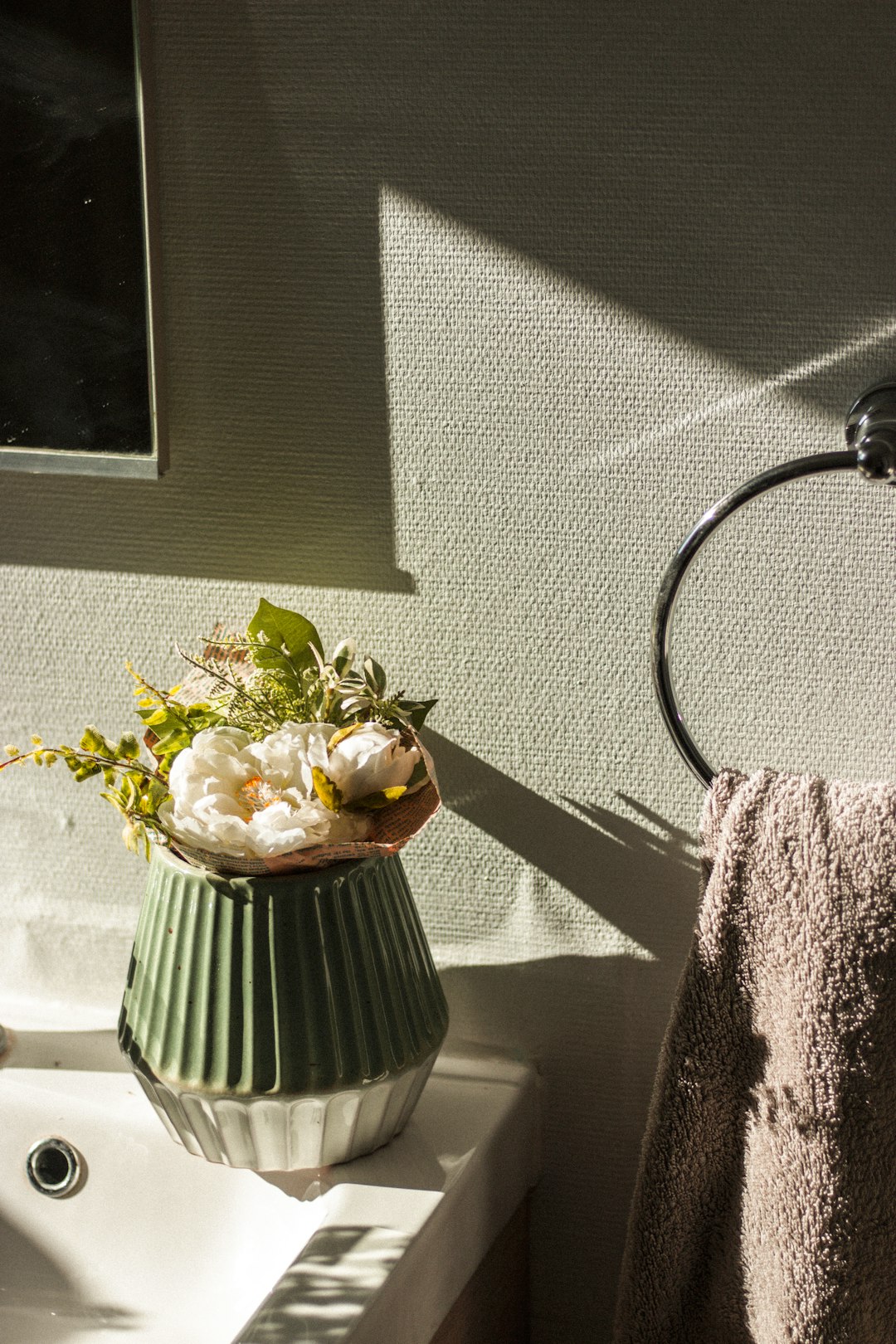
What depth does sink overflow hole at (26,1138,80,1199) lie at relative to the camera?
688 mm

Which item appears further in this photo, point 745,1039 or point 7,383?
point 7,383

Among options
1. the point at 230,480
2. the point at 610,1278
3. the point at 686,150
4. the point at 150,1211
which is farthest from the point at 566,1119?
the point at 686,150

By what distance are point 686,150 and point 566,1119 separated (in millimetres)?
567

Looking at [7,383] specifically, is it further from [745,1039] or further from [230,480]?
[745,1039]

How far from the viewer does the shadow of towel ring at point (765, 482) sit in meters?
0.53

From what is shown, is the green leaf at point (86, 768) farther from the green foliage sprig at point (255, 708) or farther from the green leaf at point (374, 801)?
the green leaf at point (374, 801)

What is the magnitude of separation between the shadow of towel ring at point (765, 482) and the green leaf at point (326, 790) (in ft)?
0.55

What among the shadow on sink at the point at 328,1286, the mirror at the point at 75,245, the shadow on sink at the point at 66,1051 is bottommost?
the shadow on sink at the point at 328,1286

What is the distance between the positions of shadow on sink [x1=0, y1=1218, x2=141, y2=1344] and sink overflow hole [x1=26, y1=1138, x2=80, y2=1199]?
0.03 metres

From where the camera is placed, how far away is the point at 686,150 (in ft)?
1.91

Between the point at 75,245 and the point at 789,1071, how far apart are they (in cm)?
58

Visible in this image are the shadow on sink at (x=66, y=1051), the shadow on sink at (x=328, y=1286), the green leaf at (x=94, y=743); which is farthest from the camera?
the shadow on sink at (x=66, y=1051)

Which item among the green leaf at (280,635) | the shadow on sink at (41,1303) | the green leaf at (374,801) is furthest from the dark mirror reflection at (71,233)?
the shadow on sink at (41,1303)

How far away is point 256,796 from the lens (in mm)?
Result: 559
